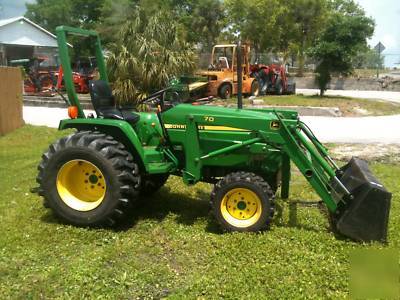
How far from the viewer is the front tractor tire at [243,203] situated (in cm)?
471

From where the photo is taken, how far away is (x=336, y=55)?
1886 cm

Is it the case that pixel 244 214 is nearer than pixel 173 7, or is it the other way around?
pixel 244 214

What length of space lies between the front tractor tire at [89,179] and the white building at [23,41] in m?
27.3

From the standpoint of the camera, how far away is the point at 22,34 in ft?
107

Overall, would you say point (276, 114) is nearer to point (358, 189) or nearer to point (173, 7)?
point (358, 189)

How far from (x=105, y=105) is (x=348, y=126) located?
29.4 feet

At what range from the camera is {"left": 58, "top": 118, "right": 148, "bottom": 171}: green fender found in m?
5.03

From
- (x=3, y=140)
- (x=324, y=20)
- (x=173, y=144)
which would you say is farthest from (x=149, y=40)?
(x=324, y=20)

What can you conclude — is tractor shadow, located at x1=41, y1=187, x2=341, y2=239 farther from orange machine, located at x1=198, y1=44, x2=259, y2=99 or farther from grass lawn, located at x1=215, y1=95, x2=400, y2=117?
orange machine, located at x1=198, y1=44, x2=259, y2=99

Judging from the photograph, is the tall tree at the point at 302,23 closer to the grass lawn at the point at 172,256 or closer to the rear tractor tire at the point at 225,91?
the rear tractor tire at the point at 225,91

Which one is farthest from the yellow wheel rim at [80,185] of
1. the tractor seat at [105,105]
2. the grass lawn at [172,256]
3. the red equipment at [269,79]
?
the red equipment at [269,79]

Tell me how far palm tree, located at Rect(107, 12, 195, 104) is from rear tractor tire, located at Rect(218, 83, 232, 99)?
2876mm

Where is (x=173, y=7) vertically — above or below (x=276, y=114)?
above

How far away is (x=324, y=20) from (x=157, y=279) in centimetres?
3241
